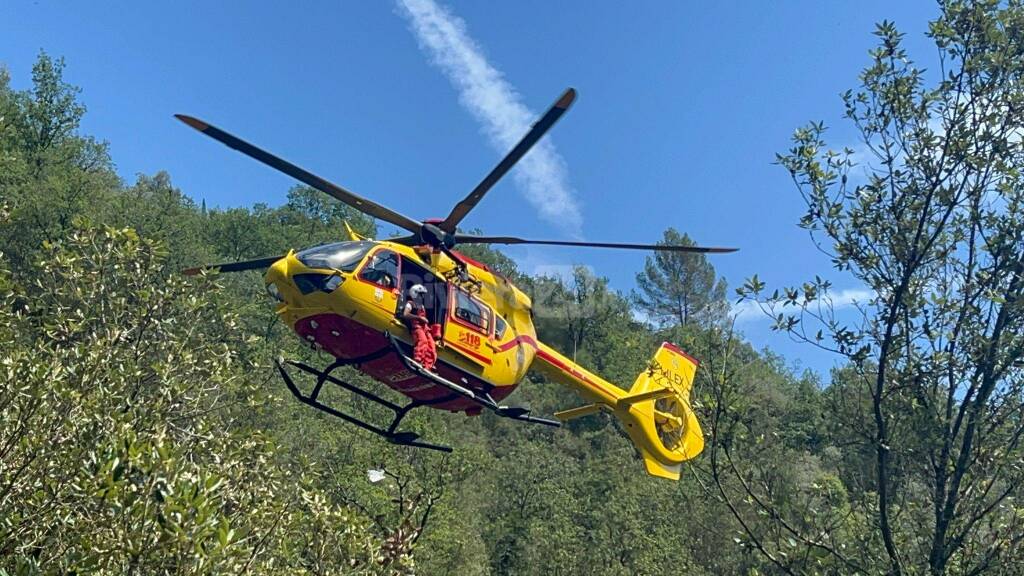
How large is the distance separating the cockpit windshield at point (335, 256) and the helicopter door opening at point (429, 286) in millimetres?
717

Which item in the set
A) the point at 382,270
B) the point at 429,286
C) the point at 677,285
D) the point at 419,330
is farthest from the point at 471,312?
the point at 677,285

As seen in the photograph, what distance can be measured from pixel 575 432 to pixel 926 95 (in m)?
55.6

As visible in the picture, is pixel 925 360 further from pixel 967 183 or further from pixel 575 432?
pixel 575 432

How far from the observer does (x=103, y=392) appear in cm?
890

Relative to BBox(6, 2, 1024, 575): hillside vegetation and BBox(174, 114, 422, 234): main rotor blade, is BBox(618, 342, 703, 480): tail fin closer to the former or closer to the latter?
BBox(6, 2, 1024, 575): hillside vegetation

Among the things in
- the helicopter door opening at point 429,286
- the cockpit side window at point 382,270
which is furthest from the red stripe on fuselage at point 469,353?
the cockpit side window at point 382,270

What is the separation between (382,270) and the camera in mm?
11711

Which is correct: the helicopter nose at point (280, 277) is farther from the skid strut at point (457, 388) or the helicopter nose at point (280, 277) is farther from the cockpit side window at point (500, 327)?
the cockpit side window at point (500, 327)

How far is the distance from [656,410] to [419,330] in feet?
25.3

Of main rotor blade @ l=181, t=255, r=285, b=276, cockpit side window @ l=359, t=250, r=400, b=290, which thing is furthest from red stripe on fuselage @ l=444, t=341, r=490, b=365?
main rotor blade @ l=181, t=255, r=285, b=276

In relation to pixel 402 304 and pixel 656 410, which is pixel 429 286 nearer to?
pixel 402 304

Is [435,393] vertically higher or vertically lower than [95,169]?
lower

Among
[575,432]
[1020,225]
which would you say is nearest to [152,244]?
[1020,225]

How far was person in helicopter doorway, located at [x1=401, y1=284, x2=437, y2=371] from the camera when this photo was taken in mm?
11620
